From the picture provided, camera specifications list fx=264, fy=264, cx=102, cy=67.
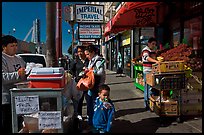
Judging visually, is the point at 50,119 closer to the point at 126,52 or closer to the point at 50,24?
the point at 50,24

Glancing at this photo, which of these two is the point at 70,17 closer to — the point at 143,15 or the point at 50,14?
the point at 143,15

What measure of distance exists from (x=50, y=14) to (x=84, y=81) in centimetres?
181

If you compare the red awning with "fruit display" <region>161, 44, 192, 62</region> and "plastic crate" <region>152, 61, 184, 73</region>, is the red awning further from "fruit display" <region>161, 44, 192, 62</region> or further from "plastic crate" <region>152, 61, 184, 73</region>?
"plastic crate" <region>152, 61, 184, 73</region>

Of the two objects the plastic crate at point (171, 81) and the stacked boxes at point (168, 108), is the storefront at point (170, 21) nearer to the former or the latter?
the plastic crate at point (171, 81)

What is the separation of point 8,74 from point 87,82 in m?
1.41

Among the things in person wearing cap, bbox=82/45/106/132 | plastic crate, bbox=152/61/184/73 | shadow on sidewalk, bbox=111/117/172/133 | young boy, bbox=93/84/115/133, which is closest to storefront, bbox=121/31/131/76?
shadow on sidewalk, bbox=111/117/172/133

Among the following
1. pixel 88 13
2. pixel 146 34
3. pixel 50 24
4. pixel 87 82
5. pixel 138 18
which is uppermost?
pixel 88 13

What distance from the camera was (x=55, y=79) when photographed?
381 centimetres

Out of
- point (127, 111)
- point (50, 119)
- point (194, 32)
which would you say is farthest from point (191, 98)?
point (50, 119)

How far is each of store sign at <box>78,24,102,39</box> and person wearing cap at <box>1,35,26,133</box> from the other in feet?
26.1

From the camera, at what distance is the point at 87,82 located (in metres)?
4.73

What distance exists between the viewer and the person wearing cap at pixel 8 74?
3895mm

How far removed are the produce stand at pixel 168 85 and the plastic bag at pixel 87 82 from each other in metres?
1.40

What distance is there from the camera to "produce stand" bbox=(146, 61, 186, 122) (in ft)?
17.0
